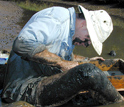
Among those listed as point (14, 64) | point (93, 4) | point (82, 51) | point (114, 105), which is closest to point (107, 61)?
point (114, 105)

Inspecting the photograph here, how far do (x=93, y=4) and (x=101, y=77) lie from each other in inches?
634

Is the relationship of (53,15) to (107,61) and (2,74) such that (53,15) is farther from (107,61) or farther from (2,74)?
(107,61)

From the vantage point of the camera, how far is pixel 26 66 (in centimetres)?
272

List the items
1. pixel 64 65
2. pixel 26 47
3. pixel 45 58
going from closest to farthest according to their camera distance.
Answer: pixel 26 47, pixel 45 58, pixel 64 65

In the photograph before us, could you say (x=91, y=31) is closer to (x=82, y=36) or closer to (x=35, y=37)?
(x=82, y=36)

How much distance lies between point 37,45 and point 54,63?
13.5 inches

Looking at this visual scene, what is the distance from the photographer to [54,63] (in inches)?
97.6

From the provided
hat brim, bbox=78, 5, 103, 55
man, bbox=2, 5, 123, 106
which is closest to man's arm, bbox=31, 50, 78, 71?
man, bbox=2, 5, 123, 106

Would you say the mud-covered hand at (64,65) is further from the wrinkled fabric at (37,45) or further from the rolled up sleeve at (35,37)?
the rolled up sleeve at (35,37)

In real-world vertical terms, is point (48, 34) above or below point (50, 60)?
above

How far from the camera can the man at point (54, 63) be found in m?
2.32

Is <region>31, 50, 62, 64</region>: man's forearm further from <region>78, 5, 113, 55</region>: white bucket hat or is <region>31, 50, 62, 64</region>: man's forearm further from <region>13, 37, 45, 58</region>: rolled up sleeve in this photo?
<region>78, 5, 113, 55</region>: white bucket hat

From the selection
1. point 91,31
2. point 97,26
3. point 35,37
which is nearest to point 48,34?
point 35,37

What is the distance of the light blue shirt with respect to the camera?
7.52ft
